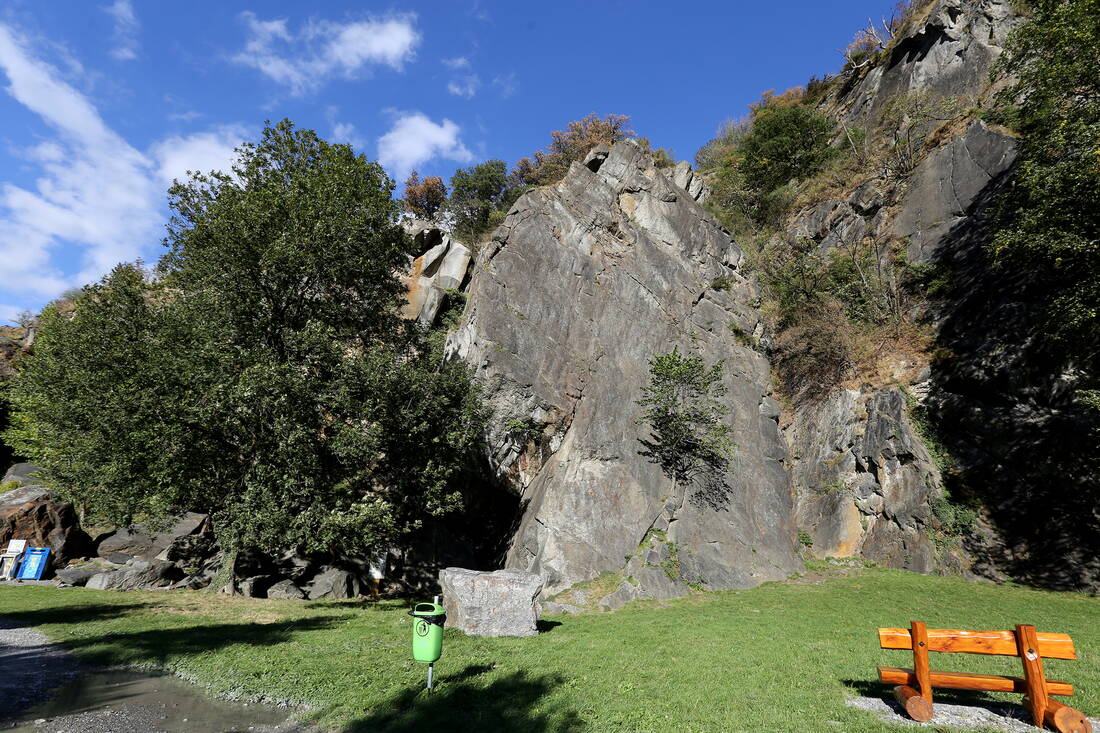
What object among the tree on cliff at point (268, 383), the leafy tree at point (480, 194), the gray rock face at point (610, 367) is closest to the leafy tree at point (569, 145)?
the leafy tree at point (480, 194)

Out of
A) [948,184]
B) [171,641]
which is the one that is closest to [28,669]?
[171,641]

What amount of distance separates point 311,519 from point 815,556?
2083 cm

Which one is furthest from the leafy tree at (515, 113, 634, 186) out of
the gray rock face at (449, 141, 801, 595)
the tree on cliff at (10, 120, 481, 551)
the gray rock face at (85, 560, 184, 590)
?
the gray rock face at (85, 560, 184, 590)

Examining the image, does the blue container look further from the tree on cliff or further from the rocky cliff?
the rocky cliff

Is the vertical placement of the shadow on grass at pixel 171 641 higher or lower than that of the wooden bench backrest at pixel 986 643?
lower

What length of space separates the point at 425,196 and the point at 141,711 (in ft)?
159

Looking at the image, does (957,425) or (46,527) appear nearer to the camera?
(957,425)

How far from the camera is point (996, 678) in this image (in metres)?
6.02

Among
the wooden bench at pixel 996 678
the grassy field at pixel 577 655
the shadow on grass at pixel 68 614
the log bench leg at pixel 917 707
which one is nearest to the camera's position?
the wooden bench at pixel 996 678

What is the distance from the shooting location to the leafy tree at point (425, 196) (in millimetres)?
48281

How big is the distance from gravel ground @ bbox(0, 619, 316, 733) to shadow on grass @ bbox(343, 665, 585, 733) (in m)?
1.12

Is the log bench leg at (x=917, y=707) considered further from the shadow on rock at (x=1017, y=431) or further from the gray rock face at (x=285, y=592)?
the gray rock face at (x=285, y=592)

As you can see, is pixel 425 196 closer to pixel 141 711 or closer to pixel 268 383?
pixel 268 383

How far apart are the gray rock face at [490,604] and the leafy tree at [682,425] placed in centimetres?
1034
